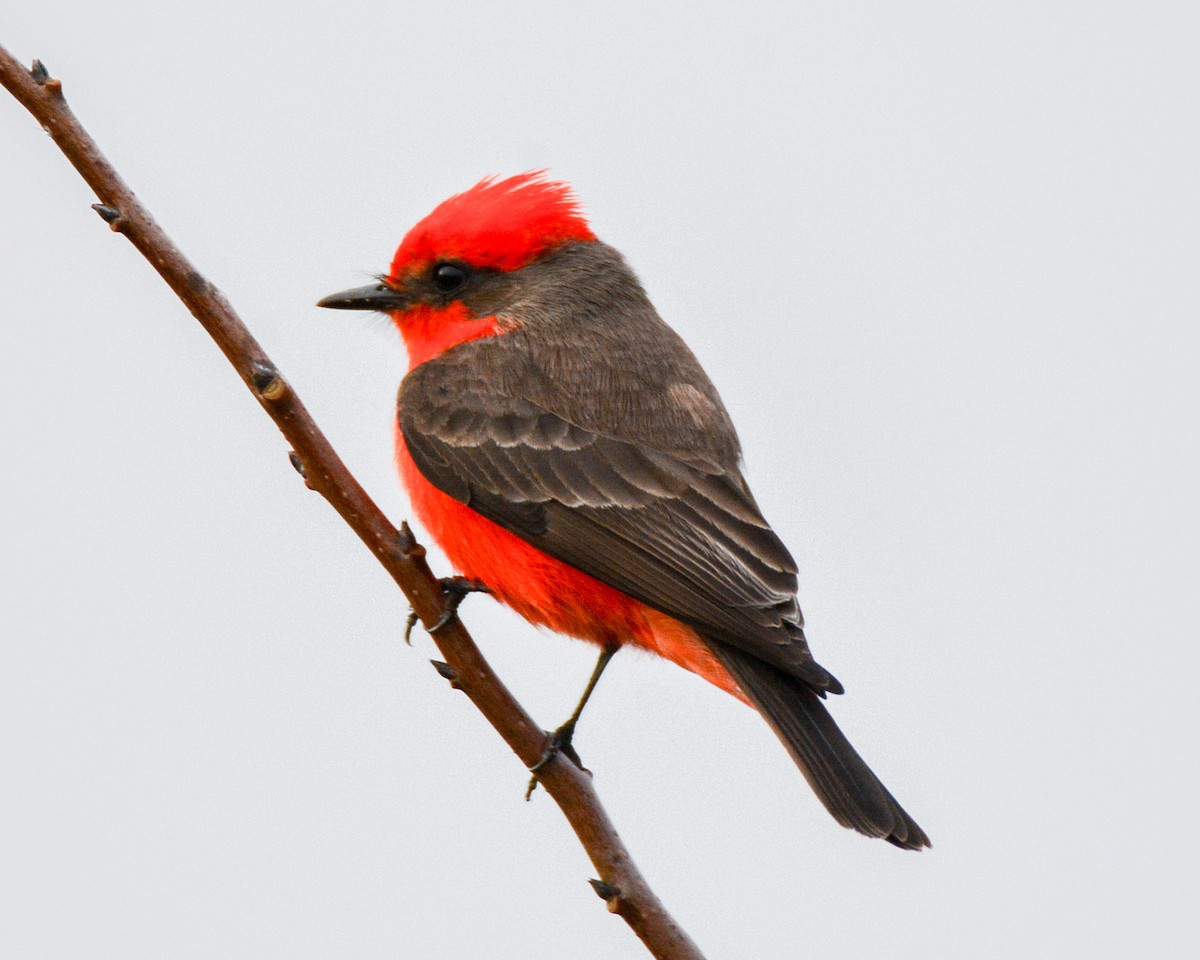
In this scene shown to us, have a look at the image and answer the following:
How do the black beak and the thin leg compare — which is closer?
the thin leg

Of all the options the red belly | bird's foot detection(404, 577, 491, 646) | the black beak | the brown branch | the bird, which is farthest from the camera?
the black beak

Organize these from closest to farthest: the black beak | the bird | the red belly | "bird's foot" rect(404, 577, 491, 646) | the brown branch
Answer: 1. the brown branch
2. "bird's foot" rect(404, 577, 491, 646)
3. the bird
4. the red belly
5. the black beak

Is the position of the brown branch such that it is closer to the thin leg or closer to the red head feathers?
the thin leg

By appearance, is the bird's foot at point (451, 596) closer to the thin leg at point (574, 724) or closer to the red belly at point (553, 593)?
the red belly at point (553, 593)

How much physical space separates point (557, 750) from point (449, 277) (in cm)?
226

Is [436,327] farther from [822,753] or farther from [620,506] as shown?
[822,753]

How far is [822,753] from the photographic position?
4871mm

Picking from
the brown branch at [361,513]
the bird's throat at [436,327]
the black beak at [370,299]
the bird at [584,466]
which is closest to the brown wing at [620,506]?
the bird at [584,466]

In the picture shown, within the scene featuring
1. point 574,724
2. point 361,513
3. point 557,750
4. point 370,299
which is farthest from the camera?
point 370,299

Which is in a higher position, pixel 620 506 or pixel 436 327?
pixel 436 327

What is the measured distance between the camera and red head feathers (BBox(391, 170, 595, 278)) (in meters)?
6.13

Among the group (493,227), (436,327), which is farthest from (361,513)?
(493,227)

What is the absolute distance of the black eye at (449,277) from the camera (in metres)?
6.18

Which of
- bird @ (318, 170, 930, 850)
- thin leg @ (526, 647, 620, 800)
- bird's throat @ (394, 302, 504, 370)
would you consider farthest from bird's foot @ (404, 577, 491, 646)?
bird's throat @ (394, 302, 504, 370)
